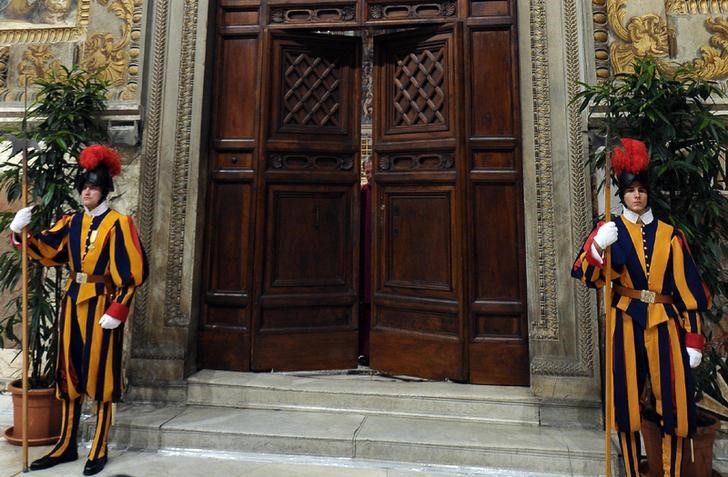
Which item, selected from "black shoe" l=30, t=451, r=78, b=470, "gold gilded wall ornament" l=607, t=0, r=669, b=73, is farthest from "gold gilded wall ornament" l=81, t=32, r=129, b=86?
"gold gilded wall ornament" l=607, t=0, r=669, b=73

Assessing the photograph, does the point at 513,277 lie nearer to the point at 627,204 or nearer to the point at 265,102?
the point at 627,204

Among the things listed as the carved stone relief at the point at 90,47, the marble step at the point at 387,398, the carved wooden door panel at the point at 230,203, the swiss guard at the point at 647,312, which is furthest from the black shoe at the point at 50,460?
the swiss guard at the point at 647,312

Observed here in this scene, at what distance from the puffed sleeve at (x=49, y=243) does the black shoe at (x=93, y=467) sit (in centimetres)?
114

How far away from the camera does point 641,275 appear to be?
7.63 ft

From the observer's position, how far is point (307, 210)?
381 centimetres

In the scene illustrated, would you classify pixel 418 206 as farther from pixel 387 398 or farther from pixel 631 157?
pixel 631 157

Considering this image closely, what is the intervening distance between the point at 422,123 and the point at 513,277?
1352mm

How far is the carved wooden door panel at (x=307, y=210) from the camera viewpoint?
370 centimetres

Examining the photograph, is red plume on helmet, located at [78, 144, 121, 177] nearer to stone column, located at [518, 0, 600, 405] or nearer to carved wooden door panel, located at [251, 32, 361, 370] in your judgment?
carved wooden door panel, located at [251, 32, 361, 370]

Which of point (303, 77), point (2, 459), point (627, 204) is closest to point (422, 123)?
point (303, 77)

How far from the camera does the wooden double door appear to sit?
3.45 meters

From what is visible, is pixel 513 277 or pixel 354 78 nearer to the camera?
pixel 513 277

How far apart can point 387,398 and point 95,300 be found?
187 centimetres

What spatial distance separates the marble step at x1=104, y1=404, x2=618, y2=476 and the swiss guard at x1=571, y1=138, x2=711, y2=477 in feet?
1.38
